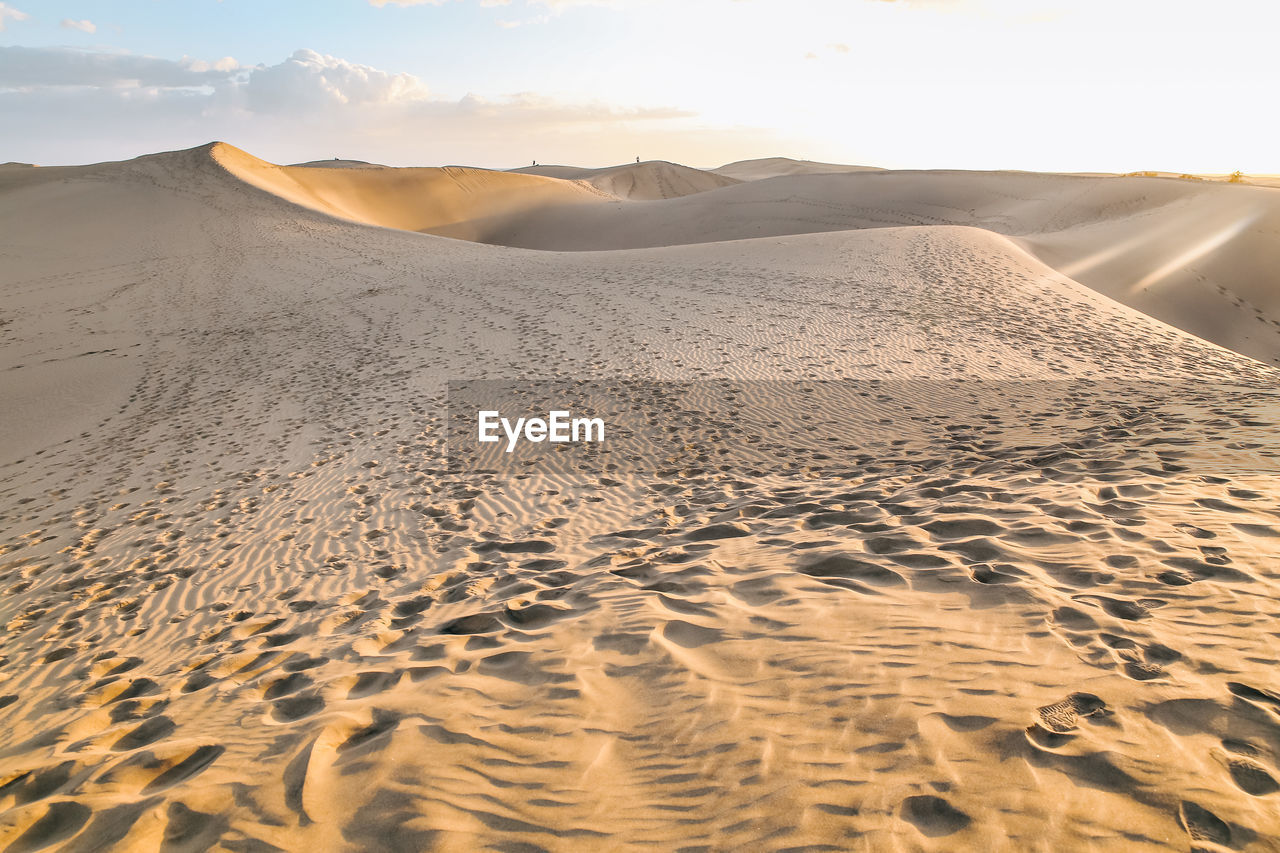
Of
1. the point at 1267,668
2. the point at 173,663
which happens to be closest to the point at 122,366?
the point at 173,663

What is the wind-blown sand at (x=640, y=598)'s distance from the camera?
262 centimetres

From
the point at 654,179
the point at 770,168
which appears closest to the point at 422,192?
the point at 654,179

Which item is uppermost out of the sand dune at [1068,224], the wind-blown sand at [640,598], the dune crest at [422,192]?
the dune crest at [422,192]

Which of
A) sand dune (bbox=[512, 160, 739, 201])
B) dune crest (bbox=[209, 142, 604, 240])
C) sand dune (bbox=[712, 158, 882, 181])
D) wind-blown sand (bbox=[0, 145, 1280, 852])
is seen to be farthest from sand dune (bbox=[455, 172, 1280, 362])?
sand dune (bbox=[712, 158, 882, 181])

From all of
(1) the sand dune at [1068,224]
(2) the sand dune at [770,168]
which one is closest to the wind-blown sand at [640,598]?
(1) the sand dune at [1068,224]

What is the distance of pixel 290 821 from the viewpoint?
8.70ft

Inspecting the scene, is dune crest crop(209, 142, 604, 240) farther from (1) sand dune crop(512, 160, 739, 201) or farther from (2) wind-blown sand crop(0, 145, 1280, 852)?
(2) wind-blown sand crop(0, 145, 1280, 852)

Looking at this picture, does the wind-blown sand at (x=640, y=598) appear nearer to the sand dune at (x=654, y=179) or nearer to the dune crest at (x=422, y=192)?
the dune crest at (x=422, y=192)

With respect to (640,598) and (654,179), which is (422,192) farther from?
(640,598)

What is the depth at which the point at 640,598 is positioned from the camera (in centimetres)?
459

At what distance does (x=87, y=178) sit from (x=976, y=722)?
41798 mm

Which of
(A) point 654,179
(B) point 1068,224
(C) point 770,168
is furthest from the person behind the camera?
(C) point 770,168

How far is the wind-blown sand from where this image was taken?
103 inches

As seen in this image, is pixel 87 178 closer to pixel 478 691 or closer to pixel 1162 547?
pixel 478 691
